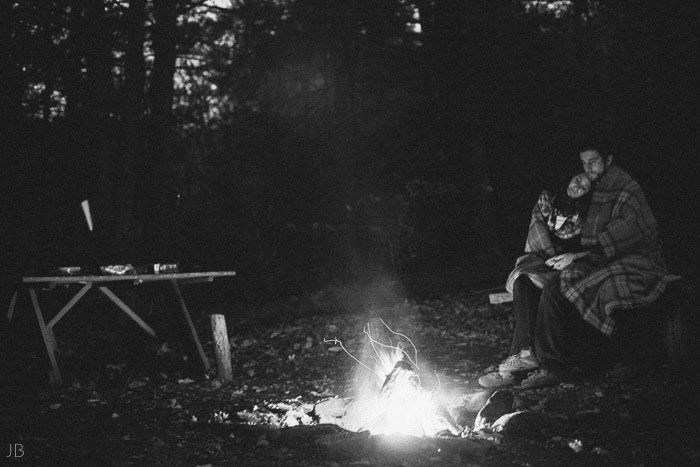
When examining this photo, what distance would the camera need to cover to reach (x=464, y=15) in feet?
37.6

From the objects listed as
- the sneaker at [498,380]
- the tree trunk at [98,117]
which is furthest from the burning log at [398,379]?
the tree trunk at [98,117]

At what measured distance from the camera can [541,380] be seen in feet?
17.3

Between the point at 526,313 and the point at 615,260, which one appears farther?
the point at 526,313

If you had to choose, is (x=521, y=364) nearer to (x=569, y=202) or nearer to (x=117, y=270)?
(x=569, y=202)

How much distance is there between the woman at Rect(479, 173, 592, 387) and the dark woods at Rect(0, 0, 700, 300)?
348 cm

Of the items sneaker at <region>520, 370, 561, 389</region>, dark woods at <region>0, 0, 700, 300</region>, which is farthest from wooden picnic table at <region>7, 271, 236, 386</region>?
sneaker at <region>520, 370, 561, 389</region>

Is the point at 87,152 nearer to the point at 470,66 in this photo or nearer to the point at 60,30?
the point at 60,30

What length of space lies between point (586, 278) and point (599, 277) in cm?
10

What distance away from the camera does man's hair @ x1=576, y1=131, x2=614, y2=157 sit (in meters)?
5.52

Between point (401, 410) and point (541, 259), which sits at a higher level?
point (541, 259)

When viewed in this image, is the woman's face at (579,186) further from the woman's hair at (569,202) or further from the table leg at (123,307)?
the table leg at (123,307)

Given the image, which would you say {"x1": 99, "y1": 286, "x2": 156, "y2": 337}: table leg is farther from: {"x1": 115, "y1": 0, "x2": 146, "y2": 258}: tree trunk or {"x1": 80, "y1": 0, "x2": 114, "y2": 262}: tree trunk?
{"x1": 115, "y1": 0, "x2": 146, "y2": 258}: tree trunk

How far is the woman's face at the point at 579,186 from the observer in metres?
5.64

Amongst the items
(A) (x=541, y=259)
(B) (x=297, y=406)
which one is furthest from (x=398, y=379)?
(A) (x=541, y=259)
